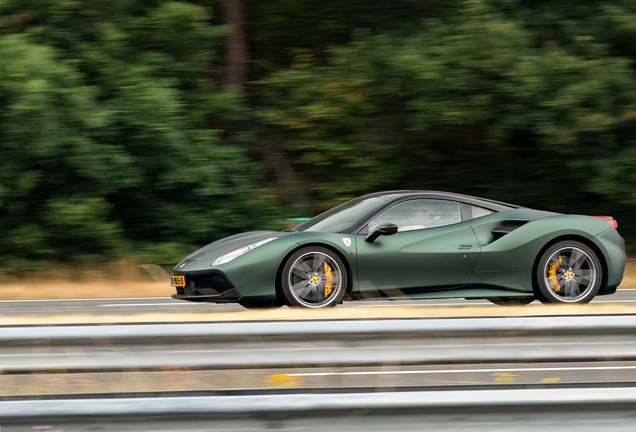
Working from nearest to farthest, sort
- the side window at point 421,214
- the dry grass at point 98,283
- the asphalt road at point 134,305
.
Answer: the side window at point 421,214 < the asphalt road at point 134,305 < the dry grass at point 98,283

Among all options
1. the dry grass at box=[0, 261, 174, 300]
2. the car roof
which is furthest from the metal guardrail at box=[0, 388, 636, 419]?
the dry grass at box=[0, 261, 174, 300]

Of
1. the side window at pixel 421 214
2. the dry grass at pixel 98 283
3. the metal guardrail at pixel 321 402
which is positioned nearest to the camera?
the metal guardrail at pixel 321 402

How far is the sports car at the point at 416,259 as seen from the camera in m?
6.44

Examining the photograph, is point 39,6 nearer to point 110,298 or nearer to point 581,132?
point 110,298

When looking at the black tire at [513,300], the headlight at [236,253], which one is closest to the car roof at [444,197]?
the black tire at [513,300]

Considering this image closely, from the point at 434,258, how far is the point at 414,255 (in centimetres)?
18

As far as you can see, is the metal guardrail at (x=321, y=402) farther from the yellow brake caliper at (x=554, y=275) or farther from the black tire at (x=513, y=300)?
the black tire at (x=513, y=300)

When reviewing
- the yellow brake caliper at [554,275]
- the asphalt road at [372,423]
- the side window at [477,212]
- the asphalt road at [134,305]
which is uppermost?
the side window at [477,212]

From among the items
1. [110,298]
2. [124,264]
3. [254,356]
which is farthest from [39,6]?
[254,356]

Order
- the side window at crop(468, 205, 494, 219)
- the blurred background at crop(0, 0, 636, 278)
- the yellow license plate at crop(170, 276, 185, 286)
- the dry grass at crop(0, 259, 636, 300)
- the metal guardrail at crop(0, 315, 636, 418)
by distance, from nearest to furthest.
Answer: the metal guardrail at crop(0, 315, 636, 418)
the yellow license plate at crop(170, 276, 185, 286)
the side window at crop(468, 205, 494, 219)
the dry grass at crop(0, 259, 636, 300)
the blurred background at crop(0, 0, 636, 278)

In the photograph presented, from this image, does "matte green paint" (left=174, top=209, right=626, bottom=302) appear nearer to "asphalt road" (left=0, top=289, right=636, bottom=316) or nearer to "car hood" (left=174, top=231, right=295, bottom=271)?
"car hood" (left=174, top=231, right=295, bottom=271)

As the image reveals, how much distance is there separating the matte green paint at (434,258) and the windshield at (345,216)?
26 cm

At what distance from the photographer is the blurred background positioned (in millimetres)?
12547

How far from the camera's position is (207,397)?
8.86 feet
